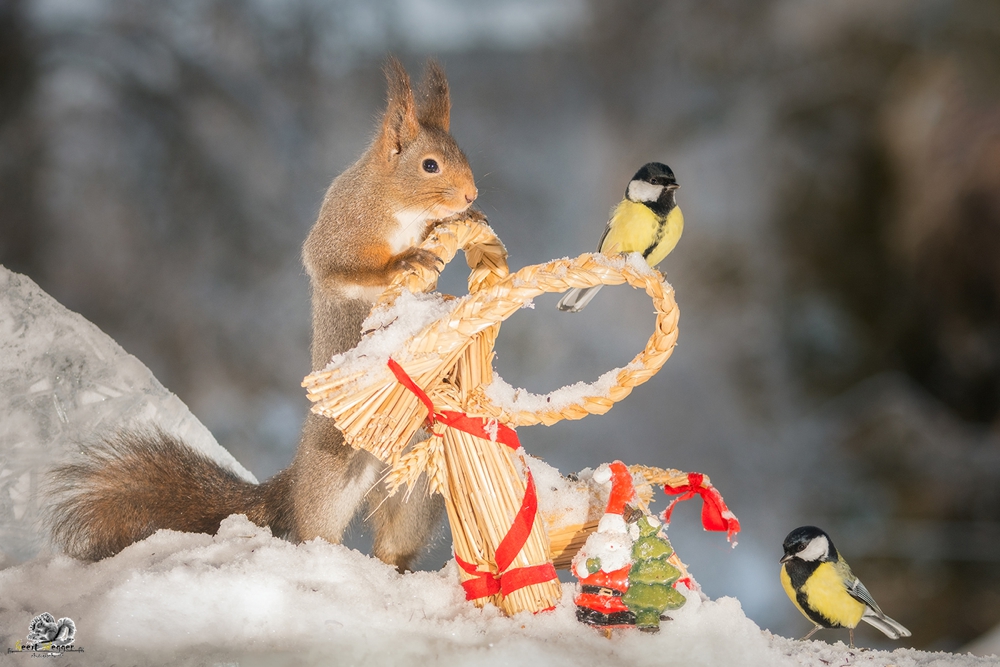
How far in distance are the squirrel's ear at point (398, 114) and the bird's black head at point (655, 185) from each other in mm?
413

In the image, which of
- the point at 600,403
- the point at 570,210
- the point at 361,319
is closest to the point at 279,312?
the point at 361,319

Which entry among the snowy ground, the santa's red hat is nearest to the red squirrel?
the snowy ground

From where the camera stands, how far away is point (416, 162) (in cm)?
136

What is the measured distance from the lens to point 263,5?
2.04 metres

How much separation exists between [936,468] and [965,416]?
16 cm

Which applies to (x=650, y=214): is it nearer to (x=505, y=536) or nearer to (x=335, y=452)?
(x=505, y=536)

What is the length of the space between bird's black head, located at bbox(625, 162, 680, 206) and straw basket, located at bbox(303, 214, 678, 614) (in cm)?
32

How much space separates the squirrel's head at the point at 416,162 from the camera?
1348 mm

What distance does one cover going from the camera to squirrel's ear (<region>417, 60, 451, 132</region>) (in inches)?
57.0

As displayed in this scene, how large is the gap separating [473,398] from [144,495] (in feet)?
2.52

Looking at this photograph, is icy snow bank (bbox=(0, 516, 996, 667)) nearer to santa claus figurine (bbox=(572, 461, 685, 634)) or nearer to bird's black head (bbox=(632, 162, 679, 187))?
santa claus figurine (bbox=(572, 461, 685, 634))

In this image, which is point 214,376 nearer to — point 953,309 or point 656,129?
point 656,129

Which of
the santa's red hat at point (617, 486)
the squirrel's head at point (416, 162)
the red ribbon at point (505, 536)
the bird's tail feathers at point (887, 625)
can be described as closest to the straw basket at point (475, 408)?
the red ribbon at point (505, 536)

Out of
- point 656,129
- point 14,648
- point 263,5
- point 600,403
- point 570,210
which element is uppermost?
point 263,5
